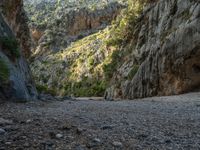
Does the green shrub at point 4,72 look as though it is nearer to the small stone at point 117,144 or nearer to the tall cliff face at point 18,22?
the small stone at point 117,144

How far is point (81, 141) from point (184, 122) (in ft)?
16.8

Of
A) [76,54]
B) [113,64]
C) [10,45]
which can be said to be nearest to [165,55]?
[10,45]

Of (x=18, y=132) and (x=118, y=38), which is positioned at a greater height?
(x=118, y=38)

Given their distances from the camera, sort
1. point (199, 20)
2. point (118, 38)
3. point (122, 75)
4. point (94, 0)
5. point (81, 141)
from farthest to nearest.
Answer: point (94, 0) < point (118, 38) < point (122, 75) < point (199, 20) < point (81, 141)

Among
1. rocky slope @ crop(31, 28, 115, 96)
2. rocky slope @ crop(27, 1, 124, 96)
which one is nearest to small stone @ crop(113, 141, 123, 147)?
rocky slope @ crop(27, 1, 124, 96)

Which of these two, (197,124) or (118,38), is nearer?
(197,124)

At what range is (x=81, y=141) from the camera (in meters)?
7.08

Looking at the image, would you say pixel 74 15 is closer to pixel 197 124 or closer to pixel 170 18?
pixel 170 18

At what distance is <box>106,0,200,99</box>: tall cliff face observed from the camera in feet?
113

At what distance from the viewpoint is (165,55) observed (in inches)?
1508

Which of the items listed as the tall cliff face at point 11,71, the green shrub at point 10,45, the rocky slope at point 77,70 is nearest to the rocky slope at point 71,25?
the rocky slope at point 77,70

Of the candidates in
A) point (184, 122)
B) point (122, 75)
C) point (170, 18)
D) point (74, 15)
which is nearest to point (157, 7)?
point (170, 18)

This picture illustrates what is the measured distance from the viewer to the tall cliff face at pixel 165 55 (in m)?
34.3

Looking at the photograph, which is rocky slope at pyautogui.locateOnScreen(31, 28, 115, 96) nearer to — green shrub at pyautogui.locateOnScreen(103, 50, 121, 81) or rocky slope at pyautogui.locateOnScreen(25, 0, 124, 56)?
green shrub at pyautogui.locateOnScreen(103, 50, 121, 81)
